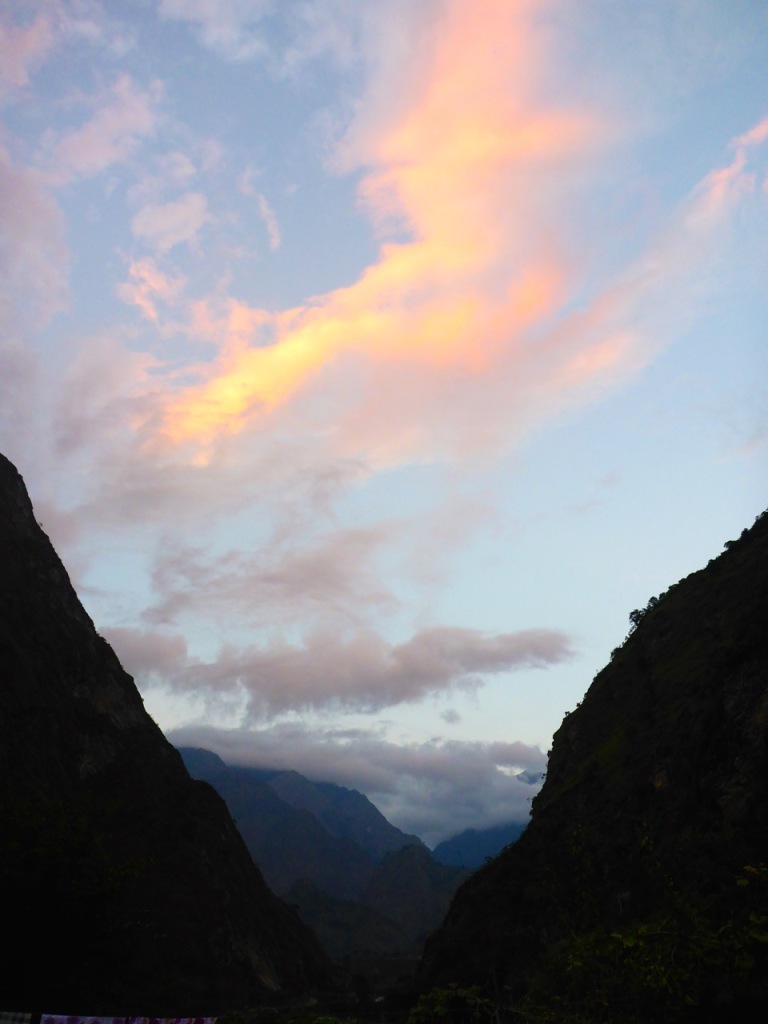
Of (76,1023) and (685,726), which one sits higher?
(685,726)

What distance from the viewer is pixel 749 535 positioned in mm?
114938

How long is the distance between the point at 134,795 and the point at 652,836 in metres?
89.6

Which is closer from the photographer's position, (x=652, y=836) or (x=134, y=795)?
(x=652, y=836)

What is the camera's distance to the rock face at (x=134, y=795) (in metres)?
92.7

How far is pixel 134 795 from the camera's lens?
11825 cm

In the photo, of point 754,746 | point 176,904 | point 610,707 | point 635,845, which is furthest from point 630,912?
point 176,904

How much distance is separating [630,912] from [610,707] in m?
48.4

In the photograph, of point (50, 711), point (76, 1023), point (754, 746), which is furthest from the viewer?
point (50, 711)

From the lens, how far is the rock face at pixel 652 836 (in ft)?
49.6

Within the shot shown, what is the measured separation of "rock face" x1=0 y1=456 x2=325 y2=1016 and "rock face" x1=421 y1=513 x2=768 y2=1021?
32.7 meters

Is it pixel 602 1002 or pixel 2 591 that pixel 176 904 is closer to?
pixel 2 591

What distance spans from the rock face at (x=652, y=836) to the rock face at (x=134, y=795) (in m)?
32.7

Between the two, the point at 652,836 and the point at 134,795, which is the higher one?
the point at 134,795

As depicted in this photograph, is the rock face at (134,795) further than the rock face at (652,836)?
Yes
